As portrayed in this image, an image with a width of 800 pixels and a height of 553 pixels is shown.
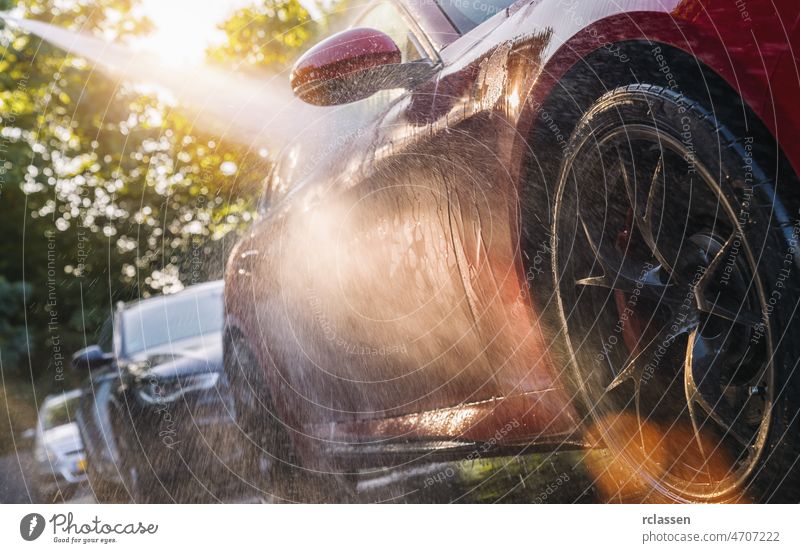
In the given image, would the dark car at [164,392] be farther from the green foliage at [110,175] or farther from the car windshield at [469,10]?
the car windshield at [469,10]

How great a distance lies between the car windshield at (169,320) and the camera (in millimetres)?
4477

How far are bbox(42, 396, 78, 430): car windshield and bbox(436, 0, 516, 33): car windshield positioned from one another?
125 inches

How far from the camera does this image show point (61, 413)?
15.8ft

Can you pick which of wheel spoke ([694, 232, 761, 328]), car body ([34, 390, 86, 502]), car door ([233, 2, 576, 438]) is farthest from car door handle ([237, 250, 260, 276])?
wheel spoke ([694, 232, 761, 328])

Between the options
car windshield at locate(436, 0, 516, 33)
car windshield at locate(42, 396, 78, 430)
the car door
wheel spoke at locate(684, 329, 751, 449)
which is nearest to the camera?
wheel spoke at locate(684, 329, 751, 449)

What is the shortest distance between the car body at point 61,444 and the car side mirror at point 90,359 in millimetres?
170

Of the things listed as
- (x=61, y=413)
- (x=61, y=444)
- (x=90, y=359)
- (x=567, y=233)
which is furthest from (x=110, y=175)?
(x=567, y=233)

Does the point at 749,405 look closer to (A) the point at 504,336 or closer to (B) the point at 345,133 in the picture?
(A) the point at 504,336

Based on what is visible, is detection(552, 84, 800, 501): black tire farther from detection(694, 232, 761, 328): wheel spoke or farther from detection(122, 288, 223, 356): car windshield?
detection(122, 288, 223, 356): car windshield

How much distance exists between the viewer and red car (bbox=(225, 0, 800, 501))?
1.15 meters

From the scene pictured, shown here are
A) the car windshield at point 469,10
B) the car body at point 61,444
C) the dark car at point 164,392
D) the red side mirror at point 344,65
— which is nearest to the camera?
the red side mirror at point 344,65

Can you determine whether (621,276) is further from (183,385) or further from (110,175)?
(183,385)

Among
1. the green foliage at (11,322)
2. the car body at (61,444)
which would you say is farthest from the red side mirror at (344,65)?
the green foliage at (11,322)

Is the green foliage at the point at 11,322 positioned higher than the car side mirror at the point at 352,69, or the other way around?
the car side mirror at the point at 352,69
